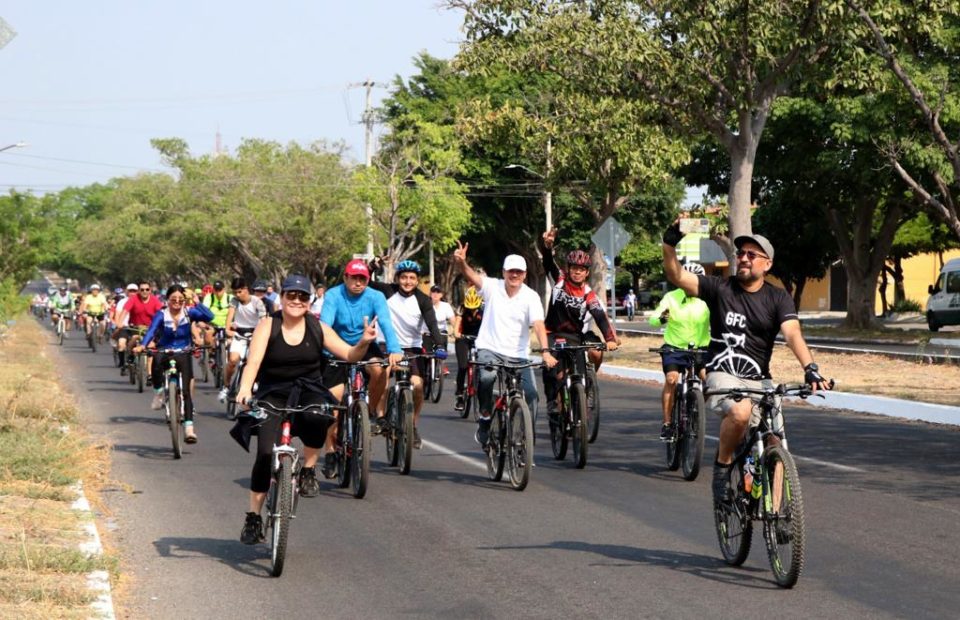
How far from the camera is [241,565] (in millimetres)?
8750

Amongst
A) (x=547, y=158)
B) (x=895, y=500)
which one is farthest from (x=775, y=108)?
(x=895, y=500)

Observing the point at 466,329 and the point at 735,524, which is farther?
the point at 466,329

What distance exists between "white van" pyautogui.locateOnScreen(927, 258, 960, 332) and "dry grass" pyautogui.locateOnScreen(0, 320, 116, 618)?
108 ft

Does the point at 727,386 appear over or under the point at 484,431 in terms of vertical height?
over

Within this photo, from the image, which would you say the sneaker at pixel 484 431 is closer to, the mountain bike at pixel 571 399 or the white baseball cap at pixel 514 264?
the mountain bike at pixel 571 399

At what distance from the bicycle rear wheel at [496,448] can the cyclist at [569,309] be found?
1.47m

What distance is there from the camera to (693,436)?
12477 millimetres

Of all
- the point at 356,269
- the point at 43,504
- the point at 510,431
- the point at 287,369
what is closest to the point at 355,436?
the point at 510,431

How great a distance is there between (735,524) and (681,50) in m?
19.1

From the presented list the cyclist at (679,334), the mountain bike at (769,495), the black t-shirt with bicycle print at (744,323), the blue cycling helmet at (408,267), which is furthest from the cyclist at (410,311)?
the mountain bike at (769,495)

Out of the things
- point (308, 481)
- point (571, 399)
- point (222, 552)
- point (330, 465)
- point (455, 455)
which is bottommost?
point (222, 552)

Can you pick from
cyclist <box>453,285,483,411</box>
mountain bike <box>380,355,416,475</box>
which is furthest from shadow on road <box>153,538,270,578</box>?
cyclist <box>453,285,483,411</box>

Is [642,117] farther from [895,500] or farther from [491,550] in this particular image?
[491,550]

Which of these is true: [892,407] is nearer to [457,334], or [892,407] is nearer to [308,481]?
[457,334]
